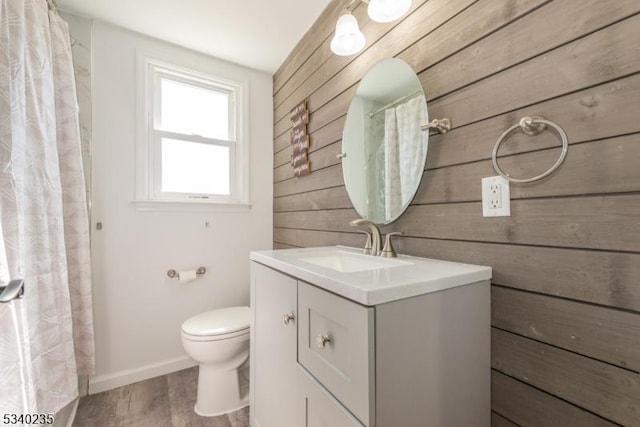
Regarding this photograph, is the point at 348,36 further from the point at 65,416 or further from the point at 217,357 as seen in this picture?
the point at 65,416

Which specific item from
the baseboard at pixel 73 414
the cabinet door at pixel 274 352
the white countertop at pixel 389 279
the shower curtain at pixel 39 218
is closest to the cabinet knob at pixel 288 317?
the cabinet door at pixel 274 352

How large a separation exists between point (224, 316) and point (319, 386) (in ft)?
3.66

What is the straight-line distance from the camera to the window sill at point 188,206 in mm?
1938

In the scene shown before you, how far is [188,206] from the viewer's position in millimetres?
2082

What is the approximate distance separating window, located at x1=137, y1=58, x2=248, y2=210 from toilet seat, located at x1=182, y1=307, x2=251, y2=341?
88 cm

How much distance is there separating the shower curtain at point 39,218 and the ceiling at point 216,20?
0.35 meters

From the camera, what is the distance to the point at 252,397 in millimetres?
1350

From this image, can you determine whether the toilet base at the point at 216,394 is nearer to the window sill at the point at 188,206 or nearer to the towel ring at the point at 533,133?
the window sill at the point at 188,206

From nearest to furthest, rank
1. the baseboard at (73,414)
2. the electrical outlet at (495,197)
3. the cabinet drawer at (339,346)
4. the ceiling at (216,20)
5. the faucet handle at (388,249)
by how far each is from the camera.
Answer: the cabinet drawer at (339,346), the electrical outlet at (495,197), the faucet handle at (388,249), the baseboard at (73,414), the ceiling at (216,20)

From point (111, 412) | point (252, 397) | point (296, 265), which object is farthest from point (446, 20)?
point (111, 412)

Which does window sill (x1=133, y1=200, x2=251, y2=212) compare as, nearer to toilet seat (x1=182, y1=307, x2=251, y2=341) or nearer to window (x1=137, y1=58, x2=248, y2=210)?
window (x1=137, y1=58, x2=248, y2=210)

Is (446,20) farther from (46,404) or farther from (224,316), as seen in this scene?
(46,404)

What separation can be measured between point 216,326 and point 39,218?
96 centimetres

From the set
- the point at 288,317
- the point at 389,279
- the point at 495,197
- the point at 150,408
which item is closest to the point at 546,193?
the point at 495,197
